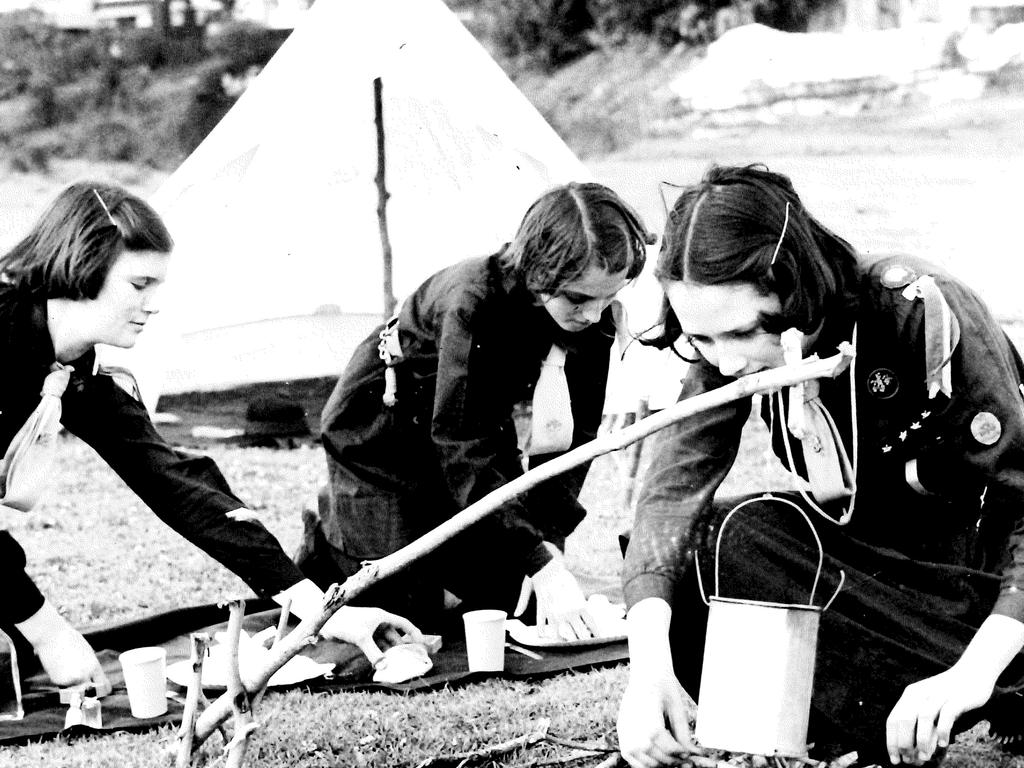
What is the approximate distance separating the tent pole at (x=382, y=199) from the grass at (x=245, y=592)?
88 cm

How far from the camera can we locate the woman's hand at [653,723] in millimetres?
2137

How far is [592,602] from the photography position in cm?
387

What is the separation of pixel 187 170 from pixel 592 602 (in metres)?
2.22

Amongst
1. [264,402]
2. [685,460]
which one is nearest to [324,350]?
[264,402]

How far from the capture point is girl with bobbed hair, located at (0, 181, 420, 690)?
123 inches

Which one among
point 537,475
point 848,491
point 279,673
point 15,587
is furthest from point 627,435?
point 15,587

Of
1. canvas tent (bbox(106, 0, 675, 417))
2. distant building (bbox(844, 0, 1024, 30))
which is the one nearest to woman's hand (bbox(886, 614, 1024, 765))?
canvas tent (bbox(106, 0, 675, 417))

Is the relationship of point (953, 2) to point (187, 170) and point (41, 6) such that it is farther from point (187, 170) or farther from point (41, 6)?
point (41, 6)

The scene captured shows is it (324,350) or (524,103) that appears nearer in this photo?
(524,103)

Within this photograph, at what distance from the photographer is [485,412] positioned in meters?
3.57

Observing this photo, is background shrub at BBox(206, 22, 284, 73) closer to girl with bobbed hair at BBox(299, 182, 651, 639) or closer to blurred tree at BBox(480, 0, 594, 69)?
blurred tree at BBox(480, 0, 594, 69)

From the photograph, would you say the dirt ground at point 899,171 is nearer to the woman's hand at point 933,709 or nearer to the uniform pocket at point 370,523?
the uniform pocket at point 370,523

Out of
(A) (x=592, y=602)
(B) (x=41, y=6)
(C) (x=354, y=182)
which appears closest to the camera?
(A) (x=592, y=602)

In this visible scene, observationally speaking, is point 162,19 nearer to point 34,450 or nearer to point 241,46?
point 241,46
